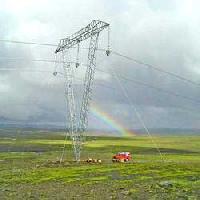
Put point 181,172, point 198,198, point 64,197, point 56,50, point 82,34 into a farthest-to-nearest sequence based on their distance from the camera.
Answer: point 56,50 < point 82,34 < point 181,172 < point 64,197 < point 198,198

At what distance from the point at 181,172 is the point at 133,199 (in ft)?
88.8

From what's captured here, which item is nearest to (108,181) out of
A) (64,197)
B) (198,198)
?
(64,197)

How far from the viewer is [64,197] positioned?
4512cm

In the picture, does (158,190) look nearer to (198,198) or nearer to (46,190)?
(198,198)

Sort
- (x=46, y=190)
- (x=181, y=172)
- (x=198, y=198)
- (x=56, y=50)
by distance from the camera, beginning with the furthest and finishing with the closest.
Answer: (x=56, y=50)
(x=181, y=172)
(x=46, y=190)
(x=198, y=198)

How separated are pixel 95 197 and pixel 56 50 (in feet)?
191

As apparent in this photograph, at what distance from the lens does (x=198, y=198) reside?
138 feet


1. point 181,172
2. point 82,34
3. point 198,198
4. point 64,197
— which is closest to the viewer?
point 198,198

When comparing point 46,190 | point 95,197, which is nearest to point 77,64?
point 46,190

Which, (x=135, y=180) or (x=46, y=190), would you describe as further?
(x=135, y=180)

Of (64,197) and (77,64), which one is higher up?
(77,64)

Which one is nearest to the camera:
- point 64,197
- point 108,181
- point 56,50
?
point 64,197

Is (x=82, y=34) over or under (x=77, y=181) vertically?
over

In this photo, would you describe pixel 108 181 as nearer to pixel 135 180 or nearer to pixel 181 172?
pixel 135 180
